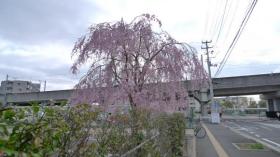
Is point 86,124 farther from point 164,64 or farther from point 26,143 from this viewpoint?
point 164,64

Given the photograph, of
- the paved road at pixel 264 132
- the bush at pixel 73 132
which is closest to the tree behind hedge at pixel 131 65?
the bush at pixel 73 132

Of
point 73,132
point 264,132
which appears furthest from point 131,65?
point 264,132

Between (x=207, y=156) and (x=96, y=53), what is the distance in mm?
5233

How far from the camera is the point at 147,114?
4.74m

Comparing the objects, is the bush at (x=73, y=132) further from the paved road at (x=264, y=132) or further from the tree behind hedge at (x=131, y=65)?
the paved road at (x=264, y=132)

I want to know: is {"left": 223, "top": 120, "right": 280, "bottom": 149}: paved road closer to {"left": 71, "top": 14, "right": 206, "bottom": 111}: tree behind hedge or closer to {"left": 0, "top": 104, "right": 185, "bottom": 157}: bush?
{"left": 71, "top": 14, "right": 206, "bottom": 111}: tree behind hedge

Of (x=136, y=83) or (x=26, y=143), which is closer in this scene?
(x=26, y=143)

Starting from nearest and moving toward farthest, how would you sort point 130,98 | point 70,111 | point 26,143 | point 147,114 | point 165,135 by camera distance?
point 26,143 → point 70,111 → point 147,114 → point 165,135 → point 130,98

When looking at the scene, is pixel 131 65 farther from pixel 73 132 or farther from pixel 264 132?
pixel 264 132

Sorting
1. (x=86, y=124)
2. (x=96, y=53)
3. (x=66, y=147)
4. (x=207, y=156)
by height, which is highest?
(x=96, y=53)

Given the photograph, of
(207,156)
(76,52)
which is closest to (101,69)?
(76,52)

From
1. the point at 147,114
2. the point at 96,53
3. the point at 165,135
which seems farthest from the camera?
the point at 96,53

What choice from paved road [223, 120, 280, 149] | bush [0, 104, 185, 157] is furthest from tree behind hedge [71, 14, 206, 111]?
paved road [223, 120, 280, 149]

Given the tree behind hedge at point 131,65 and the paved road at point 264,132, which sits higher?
→ the tree behind hedge at point 131,65
